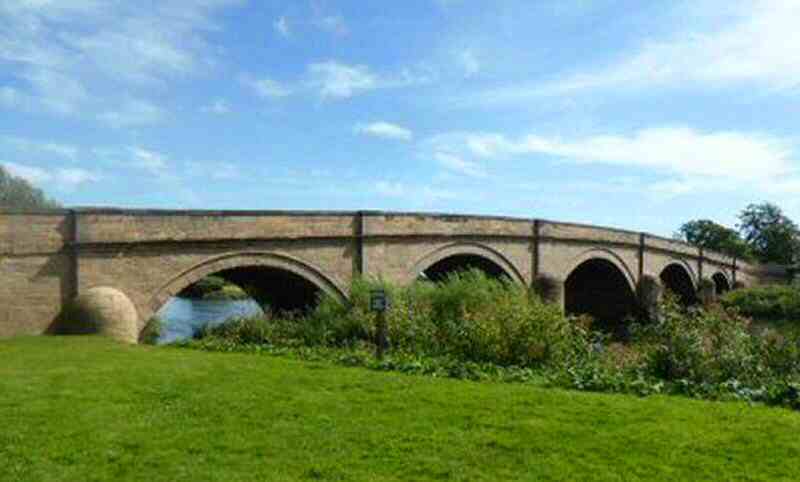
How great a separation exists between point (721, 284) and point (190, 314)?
37.4 metres

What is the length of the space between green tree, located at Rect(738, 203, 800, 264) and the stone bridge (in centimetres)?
5916

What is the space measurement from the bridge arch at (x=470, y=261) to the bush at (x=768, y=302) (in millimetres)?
18379

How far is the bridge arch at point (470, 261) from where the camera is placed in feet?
88.0

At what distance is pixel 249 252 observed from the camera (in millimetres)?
19859

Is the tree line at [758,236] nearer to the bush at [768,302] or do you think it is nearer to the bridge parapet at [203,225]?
the bush at [768,302]

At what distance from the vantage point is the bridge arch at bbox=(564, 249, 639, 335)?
40344mm

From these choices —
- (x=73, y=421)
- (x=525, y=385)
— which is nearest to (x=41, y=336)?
(x=73, y=421)

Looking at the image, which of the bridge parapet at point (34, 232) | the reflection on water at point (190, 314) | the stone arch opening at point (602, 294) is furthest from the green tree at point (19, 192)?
the bridge parapet at point (34, 232)

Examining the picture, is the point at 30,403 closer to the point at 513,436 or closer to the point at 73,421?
the point at 73,421

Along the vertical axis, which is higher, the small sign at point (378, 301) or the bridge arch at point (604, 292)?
the small sign at point (378, 301)

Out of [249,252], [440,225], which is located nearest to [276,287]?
[249,252]

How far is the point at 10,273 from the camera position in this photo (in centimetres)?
1579

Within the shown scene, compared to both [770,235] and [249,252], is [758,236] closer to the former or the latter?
Answer: [770,235]

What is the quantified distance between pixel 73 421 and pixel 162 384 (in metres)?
2.01
